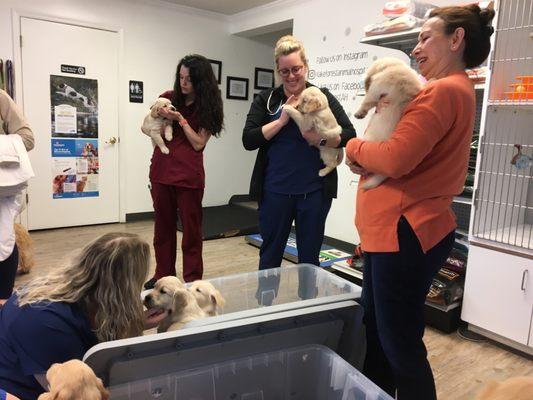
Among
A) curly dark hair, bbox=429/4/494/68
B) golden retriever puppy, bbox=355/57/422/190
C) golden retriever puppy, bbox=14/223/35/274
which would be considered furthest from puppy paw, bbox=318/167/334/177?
golden retriever puppy, bbox=14/223/35/274

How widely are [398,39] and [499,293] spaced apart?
69.9 inches

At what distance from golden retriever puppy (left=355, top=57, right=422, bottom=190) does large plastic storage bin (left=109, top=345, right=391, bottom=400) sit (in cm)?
62

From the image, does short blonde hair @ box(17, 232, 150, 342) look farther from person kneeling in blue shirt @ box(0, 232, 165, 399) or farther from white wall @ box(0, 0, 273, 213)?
white wall @ box(0, 0, 273, 213)

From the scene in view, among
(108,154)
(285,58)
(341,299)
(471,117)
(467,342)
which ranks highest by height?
(285,58)

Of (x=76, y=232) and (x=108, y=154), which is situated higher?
(x=108, y=154)

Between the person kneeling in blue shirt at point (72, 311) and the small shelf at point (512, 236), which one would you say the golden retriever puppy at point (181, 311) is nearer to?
the person kneeling in blue shirt at point (72, 311)

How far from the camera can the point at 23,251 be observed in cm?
331

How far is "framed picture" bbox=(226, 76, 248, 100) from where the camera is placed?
5.78m

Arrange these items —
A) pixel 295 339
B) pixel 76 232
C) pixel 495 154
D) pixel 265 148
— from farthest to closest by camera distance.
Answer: pixel 76 232, pixel 495 154, pixel 265 148, pixel 295 339

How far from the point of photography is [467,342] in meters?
2.50

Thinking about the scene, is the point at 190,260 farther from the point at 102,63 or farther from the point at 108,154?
the point at 102,63

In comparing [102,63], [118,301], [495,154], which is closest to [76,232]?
[102,63]

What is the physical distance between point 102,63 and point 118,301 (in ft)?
13.4

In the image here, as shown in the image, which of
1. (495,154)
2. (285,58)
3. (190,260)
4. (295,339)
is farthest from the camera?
(190,260)
